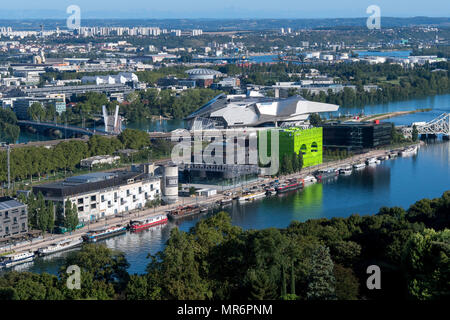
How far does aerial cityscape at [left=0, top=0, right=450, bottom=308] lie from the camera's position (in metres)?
4.23

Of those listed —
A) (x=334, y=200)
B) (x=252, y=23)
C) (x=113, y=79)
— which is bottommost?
(x=334, y=200)

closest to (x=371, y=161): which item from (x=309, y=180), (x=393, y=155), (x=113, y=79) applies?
(x=393, y=155)

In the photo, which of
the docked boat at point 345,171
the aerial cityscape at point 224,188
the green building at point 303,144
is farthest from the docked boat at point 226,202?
the docked boat at point 345,171

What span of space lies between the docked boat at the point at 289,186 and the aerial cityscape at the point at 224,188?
0.02 meters

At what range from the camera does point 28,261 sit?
5.97m

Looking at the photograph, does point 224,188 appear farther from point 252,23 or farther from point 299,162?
point 252,23

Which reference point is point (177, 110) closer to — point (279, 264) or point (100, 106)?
point (100, 106)

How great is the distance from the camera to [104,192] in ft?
23.7

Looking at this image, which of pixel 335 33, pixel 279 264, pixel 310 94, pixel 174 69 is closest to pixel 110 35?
pixel 335 33

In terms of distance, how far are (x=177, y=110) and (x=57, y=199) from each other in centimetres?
989

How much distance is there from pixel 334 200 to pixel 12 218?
3358mm

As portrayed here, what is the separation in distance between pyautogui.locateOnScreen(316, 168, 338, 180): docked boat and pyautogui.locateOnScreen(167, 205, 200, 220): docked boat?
2406 mm

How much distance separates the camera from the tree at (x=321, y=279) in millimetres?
4012

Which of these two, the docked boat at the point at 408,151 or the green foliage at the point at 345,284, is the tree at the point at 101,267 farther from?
the docked boat at the point at 408,151
